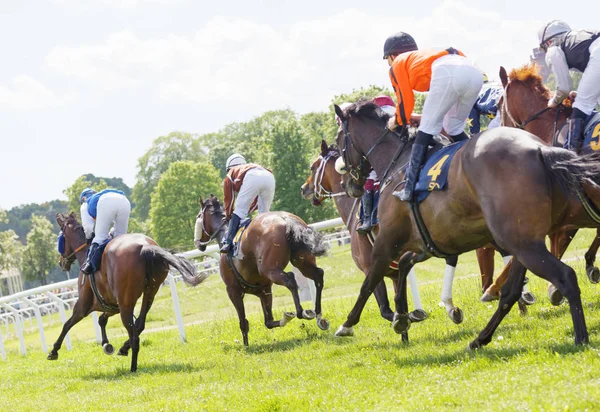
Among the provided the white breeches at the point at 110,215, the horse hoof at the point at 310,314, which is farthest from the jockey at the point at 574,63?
the white breeches at the point at 110,215

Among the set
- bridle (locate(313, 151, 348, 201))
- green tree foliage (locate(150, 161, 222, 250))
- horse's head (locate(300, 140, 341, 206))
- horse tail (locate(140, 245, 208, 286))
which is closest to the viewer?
horse tail (locate(140, 245, 208, 286))

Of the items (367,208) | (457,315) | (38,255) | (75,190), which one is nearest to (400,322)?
(457,315)

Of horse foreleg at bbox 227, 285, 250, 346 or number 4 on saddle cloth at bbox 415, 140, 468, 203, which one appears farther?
horse foreleg at bbox 227, 285, 250, 346

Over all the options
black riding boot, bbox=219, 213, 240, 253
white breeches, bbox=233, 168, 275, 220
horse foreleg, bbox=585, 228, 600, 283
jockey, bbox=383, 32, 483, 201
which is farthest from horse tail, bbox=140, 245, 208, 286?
horse foreleg, bbox=585, 228, 600, 283

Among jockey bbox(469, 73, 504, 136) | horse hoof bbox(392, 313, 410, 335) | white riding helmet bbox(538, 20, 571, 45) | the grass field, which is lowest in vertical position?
the grass field

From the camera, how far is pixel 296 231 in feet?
→ 32.2

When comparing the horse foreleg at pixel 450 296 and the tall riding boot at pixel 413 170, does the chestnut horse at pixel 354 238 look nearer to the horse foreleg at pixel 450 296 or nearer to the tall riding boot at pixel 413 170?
the horse foreleg at pixel 450 296

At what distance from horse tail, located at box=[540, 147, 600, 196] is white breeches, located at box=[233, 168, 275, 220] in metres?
6.01

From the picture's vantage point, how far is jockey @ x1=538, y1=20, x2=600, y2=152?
6.64m

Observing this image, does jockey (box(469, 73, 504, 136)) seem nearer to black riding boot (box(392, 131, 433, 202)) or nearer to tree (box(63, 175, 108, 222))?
black riding boot (box(392, 131, 433, 202))

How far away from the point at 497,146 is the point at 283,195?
40696 mm

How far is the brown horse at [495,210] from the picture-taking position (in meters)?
5.33

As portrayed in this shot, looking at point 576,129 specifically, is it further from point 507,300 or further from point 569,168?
point 507,300

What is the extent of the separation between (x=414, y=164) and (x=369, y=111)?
55.9 inches
